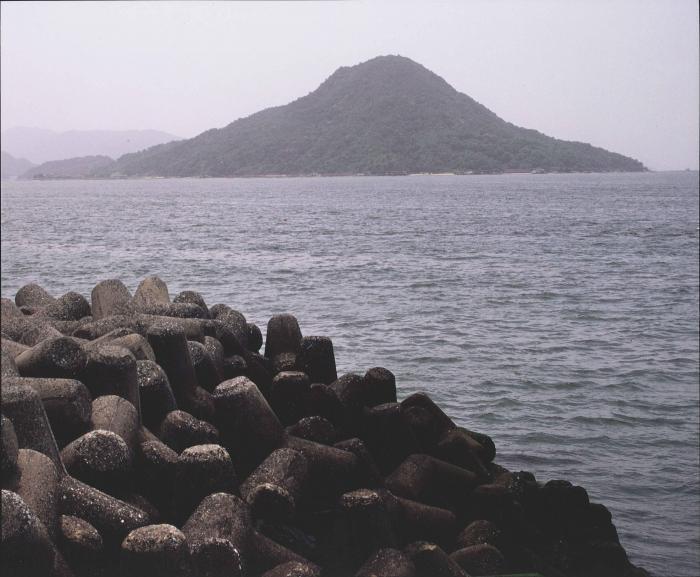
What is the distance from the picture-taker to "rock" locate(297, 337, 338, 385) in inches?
381

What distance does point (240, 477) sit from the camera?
23.9 feet

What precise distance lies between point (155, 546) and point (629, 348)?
13978 millimetres

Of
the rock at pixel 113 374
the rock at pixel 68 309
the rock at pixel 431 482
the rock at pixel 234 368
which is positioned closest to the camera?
the rock at pixel 113 374

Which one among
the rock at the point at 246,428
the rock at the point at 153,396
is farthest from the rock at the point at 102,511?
the rock at the point at 153,396

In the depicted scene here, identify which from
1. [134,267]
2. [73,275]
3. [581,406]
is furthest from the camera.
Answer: [134,267]

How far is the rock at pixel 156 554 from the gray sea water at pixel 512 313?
16.1 ft

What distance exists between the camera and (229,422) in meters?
7.49

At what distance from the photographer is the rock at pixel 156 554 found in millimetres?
5250

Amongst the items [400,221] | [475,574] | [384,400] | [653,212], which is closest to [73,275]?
[384,400]

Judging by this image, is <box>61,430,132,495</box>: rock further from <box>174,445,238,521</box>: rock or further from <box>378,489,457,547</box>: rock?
<box>378,489,457,547</box>: rock

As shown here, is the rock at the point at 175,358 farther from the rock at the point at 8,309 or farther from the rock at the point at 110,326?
the rock at the point at 8,309

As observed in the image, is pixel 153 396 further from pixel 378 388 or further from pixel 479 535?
pixel 479 535

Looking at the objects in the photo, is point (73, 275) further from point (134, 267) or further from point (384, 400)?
point (384, 400)

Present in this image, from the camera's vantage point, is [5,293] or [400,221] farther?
[400,221]
